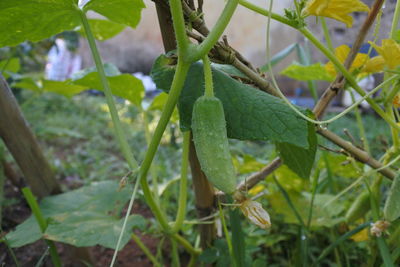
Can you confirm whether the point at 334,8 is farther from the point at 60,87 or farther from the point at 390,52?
the point at 60,87

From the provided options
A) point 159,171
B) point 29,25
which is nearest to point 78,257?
point 29,25

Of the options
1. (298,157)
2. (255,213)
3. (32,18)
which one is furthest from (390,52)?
(32,18)

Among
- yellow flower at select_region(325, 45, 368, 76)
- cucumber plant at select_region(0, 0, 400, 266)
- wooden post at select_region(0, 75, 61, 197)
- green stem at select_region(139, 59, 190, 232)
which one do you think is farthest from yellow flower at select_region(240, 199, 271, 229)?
wooden post at select_region(0, 75, 61, 197)

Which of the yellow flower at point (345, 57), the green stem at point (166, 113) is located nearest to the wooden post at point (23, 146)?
the green stem at point (166, 113)

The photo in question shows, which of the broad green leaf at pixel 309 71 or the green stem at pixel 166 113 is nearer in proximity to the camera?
the green stem at pixel 166 113

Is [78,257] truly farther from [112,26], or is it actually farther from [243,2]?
[243,2]

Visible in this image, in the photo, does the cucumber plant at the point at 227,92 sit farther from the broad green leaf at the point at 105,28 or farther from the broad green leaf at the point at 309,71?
the broad green leaf at the point at 105,28
